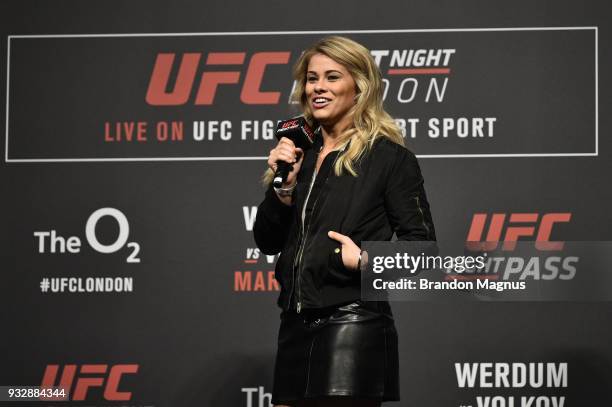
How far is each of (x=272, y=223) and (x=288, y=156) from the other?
0.75 feet

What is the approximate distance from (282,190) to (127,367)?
6.50ft

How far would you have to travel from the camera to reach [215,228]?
4086 mm

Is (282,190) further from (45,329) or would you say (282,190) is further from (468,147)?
(45,329)

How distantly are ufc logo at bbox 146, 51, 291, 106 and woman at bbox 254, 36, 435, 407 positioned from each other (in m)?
1.64

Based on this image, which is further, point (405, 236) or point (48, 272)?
point (48, 272)

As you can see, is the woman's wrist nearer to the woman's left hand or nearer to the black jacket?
the black jacket

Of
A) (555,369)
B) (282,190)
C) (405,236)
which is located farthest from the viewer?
(555,369)

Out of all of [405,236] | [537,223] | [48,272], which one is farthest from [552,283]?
[48,272]

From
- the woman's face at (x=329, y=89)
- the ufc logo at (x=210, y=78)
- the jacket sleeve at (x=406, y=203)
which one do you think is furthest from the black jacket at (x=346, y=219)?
the ufc logo at (x=210, y=78)

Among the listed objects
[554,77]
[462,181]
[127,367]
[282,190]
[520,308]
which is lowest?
[127,367]

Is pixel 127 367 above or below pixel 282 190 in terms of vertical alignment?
below

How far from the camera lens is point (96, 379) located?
408cm

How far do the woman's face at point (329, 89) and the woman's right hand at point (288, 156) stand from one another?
0.11 m

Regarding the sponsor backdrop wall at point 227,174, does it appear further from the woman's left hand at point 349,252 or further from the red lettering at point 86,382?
the woman's left hand at point 349,252
